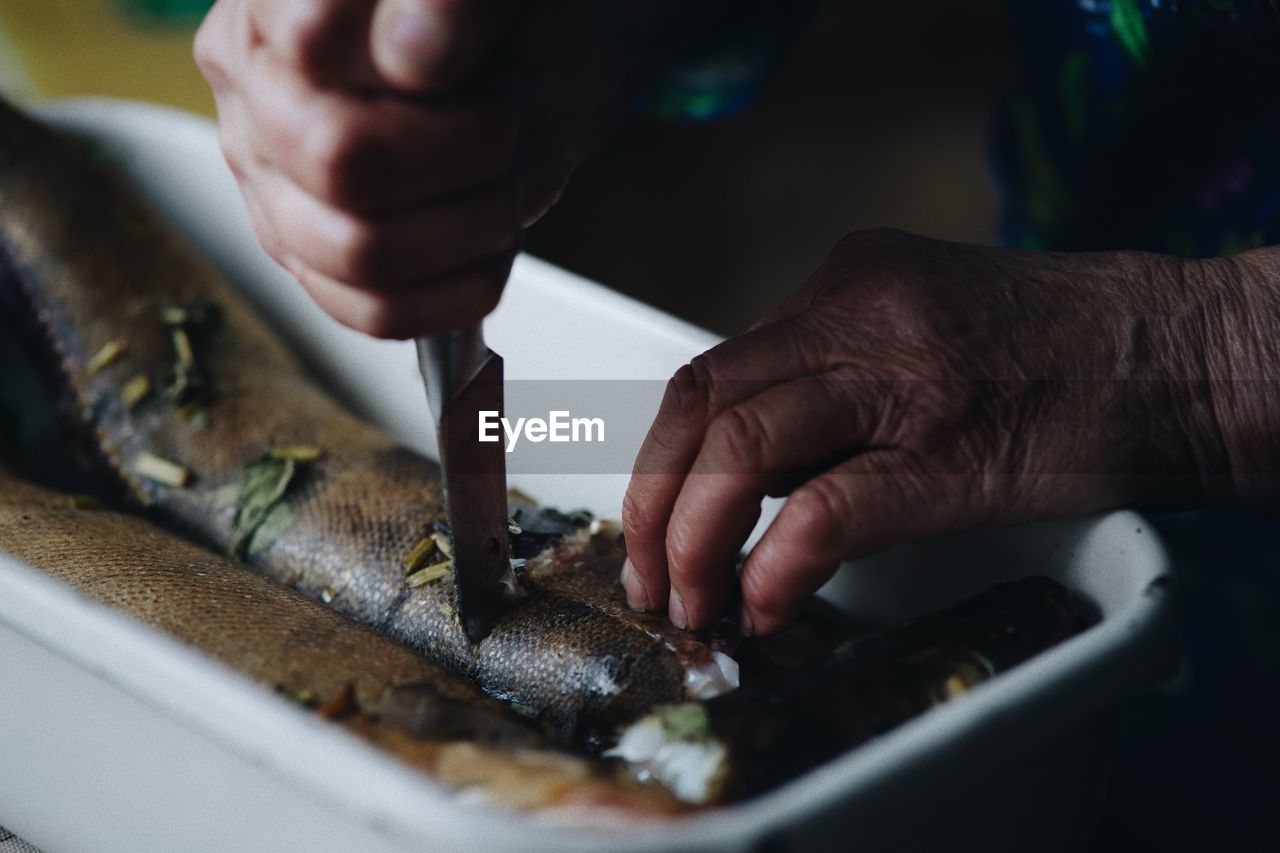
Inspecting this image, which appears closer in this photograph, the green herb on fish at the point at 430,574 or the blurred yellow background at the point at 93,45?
the green herb on fish at the point at 430,574

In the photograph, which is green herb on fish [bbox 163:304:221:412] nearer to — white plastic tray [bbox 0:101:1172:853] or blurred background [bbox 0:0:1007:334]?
white plastic tray [bbox 0:101:1172:853]

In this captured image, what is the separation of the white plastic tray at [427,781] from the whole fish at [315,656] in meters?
0.08

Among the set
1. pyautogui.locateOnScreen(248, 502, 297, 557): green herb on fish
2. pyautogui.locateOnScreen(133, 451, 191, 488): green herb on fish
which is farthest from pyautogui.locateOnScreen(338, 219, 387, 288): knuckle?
pyautogui.locateOnScreen(133, 451, 191, 488): green herb on fish

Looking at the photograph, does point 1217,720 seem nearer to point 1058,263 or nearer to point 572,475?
point 1058,263

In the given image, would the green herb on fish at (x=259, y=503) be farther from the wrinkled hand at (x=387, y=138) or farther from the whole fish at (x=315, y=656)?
the wrinkled hand at (x=387, y=138)

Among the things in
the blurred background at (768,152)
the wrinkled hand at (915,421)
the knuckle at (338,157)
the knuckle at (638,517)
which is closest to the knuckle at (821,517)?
the wrinkled hand at (915,421)

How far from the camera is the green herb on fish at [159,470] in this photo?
1.17 meters

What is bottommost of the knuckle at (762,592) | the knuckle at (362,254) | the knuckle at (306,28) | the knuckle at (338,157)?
the knuckle at (762,592)

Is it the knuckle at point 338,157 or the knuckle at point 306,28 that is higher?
the knuckle at point 306,28

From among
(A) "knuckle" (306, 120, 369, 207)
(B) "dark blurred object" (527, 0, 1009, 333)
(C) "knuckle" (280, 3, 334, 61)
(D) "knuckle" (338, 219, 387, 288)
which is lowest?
(B) "dark blurred object" (527, 0, 1009, 333)

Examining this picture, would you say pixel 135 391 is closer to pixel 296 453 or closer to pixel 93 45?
pixel 296 453

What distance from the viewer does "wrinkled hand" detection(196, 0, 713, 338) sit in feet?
2.01

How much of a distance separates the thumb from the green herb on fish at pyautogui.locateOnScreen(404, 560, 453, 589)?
0.45 m

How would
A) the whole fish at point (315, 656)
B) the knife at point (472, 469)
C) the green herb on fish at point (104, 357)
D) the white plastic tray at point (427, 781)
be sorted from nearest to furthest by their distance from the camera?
1. the white plastic tray at point (427, 781)
2. the whole fish at point (315, 656)
3. the knife at point (472, 469)
4. the green herb on fish at point (104, 357)
